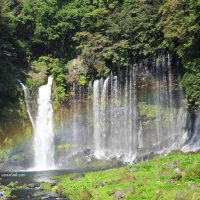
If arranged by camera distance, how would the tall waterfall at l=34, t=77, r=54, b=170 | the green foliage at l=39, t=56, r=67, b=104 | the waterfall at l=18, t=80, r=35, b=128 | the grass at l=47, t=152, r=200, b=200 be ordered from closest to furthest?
the grass at l=47, t=152, r=200, b=200 → the tall waterfall at l=34, t=77, r=54, b=170 → the waterfall at l=18, t=80, r=35, b=128 → the green foliage at l=39, t=56, r=67, b=104

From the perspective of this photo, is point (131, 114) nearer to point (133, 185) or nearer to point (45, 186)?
point (45, 186)

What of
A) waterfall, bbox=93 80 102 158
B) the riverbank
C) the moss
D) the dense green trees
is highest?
the dense green trees

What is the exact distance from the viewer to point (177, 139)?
3762 cm

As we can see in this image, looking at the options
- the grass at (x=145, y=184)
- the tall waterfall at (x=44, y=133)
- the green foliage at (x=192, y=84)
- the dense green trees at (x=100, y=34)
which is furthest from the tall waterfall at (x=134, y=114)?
the grass at (x=145, y=184)

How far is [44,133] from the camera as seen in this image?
4234cm

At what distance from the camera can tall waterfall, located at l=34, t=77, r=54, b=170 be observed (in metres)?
40.8

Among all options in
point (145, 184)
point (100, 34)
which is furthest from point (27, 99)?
point (145, 184)

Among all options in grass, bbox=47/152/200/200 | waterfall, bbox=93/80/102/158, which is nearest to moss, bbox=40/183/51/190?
grass, bbox=47/152/200/200

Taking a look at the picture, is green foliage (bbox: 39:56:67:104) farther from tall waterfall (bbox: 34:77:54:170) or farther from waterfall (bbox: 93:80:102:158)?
waterfall (bbox: 93:80:102:158)

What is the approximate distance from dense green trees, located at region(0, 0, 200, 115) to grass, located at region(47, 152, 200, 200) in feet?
40.6

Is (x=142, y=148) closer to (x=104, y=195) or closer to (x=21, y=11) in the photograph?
(x=104, y=195)

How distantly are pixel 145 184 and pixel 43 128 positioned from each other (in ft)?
81.2

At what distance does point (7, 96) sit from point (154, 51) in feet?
51.7

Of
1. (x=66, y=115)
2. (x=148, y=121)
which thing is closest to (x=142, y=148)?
(x=148, y=121)
